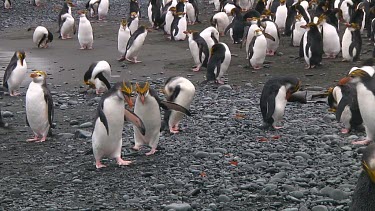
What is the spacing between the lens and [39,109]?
7859 millimetres

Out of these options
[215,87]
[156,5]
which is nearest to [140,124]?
[215,87]

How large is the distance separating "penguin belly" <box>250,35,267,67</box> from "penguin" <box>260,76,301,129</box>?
4.29 m

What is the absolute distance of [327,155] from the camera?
6551 millimetres

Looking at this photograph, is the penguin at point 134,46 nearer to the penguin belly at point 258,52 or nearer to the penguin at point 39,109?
the penguin belly at point 258,52

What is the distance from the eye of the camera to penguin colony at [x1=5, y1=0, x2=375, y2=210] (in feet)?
21.6

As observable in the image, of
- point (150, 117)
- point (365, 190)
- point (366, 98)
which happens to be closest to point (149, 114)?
point (150, 117)

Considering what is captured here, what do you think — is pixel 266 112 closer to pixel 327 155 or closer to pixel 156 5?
pixel 327 155

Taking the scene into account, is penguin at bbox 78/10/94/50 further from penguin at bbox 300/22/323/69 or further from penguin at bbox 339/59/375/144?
penguin at bbox 339/59/375/144

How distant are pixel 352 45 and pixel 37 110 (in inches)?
265

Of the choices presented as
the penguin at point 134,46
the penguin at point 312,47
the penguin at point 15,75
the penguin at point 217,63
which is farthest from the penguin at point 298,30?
the penguin at point 15,75

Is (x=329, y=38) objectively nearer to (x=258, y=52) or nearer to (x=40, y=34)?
(x=258, y=52)

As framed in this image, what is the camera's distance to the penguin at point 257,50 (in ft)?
40.7

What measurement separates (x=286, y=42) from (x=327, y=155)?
981 cm

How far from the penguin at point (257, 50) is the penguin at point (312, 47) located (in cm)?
72
